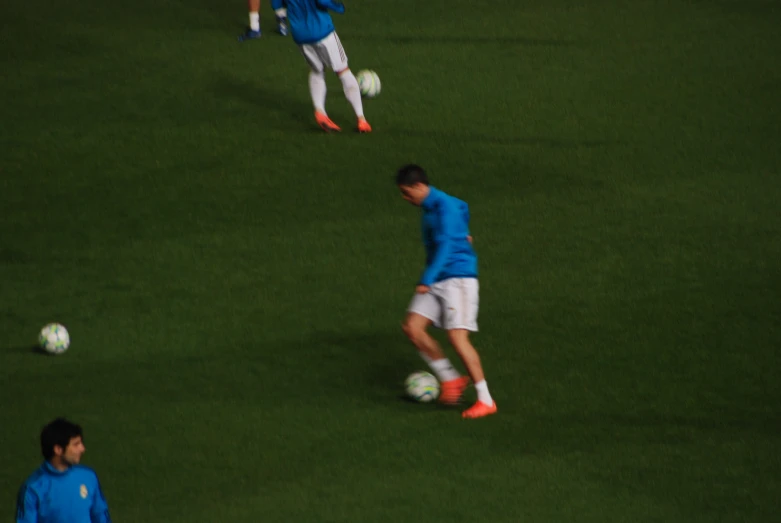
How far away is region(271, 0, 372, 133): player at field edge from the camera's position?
13008mm

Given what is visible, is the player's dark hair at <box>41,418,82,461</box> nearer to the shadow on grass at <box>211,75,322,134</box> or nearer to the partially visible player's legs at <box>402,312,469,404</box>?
the partially visible player's legs at <box>402,312,469,404</box>

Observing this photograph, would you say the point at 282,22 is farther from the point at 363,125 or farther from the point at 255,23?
the point at 363,125

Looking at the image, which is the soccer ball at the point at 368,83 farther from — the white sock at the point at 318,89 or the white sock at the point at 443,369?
the white sock at the point at 443,369

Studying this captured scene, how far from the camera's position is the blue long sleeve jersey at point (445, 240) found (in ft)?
27.5

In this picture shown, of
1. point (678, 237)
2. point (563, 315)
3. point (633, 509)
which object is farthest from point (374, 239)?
point (633, 509)

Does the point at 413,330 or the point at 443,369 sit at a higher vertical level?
the point at 413,330

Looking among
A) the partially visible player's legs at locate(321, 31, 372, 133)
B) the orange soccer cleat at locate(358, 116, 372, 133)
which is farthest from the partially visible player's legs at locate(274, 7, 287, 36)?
the orange soccer cleat at locate(358, 116, 372, 133)

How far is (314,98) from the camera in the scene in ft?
45.0

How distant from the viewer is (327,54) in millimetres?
13242

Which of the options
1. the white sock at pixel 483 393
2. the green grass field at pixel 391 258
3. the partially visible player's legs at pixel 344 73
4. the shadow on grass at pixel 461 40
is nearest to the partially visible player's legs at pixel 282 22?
the green grass field at pixel 391 258

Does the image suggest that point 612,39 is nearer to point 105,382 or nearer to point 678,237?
point 678,237

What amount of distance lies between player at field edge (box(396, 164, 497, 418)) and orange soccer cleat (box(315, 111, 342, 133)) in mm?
5499

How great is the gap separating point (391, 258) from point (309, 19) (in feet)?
10.9

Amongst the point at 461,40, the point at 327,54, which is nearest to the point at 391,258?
the point at 327,54
